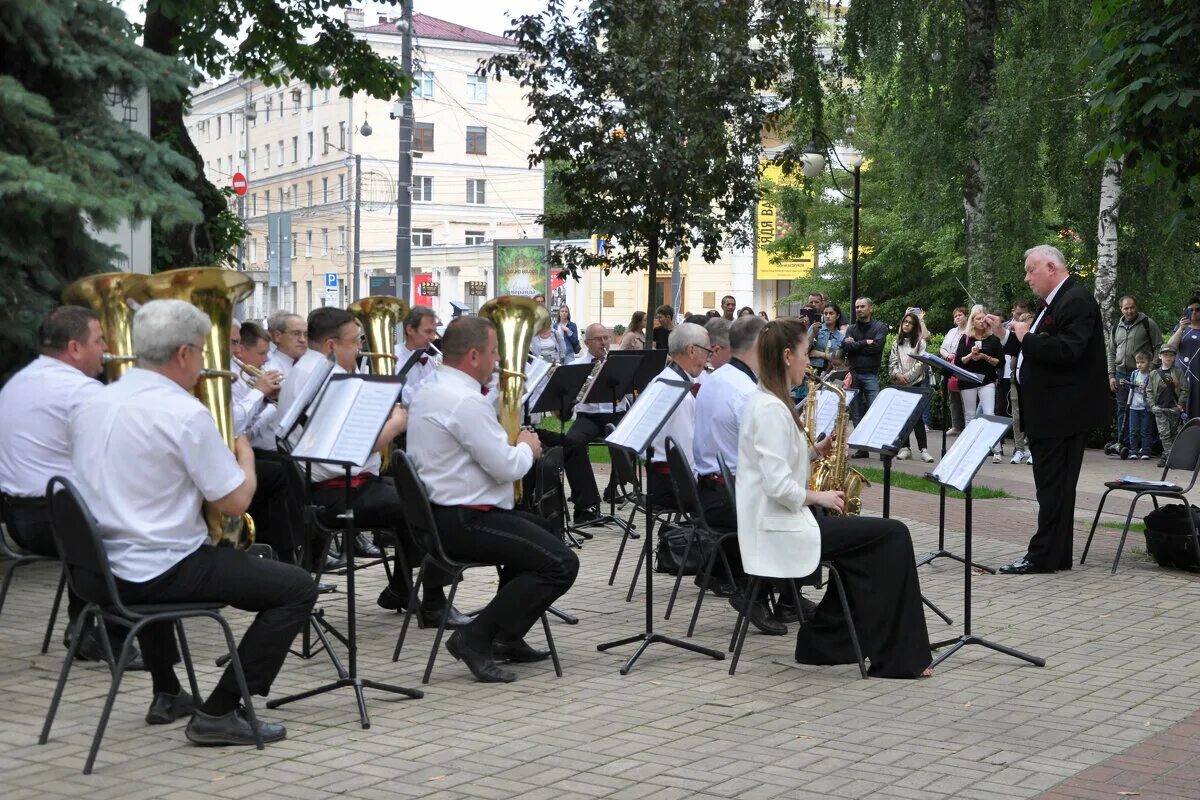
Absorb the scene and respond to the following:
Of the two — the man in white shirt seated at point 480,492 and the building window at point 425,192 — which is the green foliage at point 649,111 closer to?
the man in white shirt seated at point 480,492

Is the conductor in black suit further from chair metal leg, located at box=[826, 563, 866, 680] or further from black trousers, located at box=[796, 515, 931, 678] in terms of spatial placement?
chair metal leg, located at box=[826, 563, 866, 680]

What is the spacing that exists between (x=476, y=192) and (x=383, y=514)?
70.2 m

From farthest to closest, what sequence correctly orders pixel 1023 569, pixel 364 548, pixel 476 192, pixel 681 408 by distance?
pixel 476 192
pixel 364 548
pixel 1023 569
pixel 681 408

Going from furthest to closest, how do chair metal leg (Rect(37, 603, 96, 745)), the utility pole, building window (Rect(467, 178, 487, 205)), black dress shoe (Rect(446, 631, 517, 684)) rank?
building window (Rect(467, 178, 487, 205)), the utility pole, black dress shoe (Rect(446, 631, 517, 684)), chair metal leg (Rect(37, 603, 96, 745))

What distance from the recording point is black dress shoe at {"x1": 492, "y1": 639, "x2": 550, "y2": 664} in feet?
24.5

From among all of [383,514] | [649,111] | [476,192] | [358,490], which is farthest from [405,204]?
[476,192]

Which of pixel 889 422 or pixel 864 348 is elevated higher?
pixel 864 348

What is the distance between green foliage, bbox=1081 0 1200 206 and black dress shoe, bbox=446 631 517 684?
6.05 metres

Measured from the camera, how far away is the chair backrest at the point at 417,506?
Result: 6746 mm

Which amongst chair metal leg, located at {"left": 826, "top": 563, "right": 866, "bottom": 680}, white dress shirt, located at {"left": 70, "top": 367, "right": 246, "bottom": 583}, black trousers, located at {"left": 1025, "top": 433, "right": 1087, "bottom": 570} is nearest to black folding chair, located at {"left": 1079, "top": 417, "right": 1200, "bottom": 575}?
black trousers, located at {"left": 1025, "top": 433, "right": 1087, "bottom": 570}

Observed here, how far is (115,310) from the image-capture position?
7.27 m

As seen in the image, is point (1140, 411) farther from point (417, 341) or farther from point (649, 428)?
point (649, 428)

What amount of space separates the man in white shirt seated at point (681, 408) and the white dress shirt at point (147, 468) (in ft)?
13.5

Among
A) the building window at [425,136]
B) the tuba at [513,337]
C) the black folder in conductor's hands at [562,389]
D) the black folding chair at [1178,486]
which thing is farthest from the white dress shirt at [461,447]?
the building window at [425,136]
